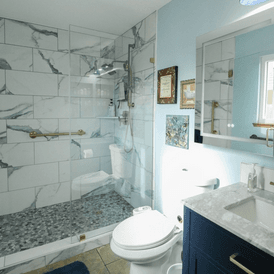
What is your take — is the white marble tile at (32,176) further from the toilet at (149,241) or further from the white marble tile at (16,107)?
the toilet at (149,241)

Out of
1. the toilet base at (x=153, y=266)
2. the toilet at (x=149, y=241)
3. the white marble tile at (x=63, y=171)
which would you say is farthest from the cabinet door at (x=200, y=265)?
the white marble tile at (x=63, y=171)

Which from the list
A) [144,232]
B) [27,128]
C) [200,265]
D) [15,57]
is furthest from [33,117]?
[200,265]

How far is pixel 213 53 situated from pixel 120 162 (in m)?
1.28

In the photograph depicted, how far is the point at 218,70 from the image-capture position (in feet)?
4.90

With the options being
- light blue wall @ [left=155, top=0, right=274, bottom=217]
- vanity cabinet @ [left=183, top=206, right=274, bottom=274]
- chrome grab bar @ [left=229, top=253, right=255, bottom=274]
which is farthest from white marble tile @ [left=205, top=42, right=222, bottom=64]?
chrome grab bar @ [left=229, top=253, right=255, bottom=274]

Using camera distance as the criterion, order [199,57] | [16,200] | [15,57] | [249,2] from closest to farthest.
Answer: [249,2]
[199,57]
[15,57]
[16,200]

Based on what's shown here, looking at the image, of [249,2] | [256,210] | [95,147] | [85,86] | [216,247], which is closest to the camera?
[216,247]

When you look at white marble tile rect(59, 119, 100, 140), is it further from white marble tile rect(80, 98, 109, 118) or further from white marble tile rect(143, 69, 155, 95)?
white marble tile rect(143, 69, 155, 95)

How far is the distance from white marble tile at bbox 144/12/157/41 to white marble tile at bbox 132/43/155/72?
0.36 feet

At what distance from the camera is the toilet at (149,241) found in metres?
1.39

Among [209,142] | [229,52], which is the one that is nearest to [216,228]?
[209,142]

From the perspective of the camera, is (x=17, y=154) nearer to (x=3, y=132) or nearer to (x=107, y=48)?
(x=3, y=132)

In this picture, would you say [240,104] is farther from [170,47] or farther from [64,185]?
[64,185]

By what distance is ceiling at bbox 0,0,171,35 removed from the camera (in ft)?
6.64
